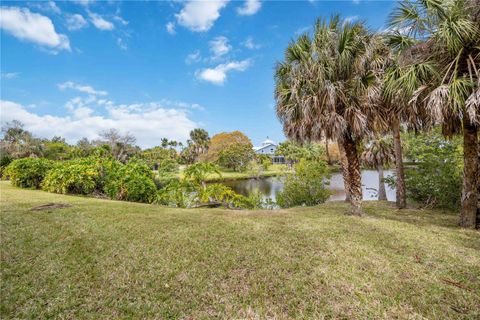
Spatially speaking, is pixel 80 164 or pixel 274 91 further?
pixel 80 164

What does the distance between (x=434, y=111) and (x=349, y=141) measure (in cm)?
236

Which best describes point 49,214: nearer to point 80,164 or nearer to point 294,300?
point 80,164

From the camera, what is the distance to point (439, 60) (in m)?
5.97

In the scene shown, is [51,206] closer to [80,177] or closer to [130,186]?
[80,177]

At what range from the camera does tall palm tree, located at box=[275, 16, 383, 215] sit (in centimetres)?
677

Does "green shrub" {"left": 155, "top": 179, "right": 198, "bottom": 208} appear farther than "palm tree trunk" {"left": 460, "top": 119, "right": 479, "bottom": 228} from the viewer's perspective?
Yes

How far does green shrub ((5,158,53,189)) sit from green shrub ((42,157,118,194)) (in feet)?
2.59

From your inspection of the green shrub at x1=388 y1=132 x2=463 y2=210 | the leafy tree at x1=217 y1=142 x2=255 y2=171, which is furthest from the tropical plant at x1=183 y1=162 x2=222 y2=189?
the leafy tree at x1=217 y1=142 x2=255 y2=171

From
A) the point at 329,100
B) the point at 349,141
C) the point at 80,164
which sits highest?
the point at 329,100

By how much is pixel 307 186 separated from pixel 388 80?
7.86m

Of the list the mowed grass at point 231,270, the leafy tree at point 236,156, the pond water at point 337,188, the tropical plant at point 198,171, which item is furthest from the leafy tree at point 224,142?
the mowed grass at point 231,270

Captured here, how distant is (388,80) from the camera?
6.47 metres

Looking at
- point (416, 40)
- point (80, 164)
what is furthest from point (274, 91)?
point (80, 164)

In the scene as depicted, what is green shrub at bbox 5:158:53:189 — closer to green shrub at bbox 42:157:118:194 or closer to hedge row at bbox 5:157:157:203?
hedge row at bbox 5:157:157:203
